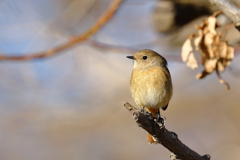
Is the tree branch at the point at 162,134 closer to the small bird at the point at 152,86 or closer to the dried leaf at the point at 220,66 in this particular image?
the small bird at the point at 152,86

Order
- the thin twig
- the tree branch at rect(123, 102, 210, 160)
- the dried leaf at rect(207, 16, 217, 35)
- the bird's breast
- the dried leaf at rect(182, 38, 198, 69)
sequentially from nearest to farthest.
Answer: the tree branch at rect(123, 102, 210, 160)
the dried leaf at rect(207, 16, 217, 35)
the dried leaf at rect(182, 38, 198, 69)
the bird's breast
the thin twig

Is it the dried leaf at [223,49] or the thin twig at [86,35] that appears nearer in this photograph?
the dried leaf at [223,49]

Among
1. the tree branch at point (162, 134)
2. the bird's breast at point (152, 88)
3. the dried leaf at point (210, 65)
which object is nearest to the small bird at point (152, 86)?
the bird's breast at point (152, 88)

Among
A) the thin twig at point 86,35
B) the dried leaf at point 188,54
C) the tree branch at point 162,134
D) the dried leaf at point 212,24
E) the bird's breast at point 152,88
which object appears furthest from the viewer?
the thin twig at point 86,35

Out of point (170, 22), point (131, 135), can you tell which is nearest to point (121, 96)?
point (131, 135)

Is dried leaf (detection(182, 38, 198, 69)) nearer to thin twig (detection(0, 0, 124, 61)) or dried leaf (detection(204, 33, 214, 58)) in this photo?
dried leaf (detection(204, 33, 214, 58))

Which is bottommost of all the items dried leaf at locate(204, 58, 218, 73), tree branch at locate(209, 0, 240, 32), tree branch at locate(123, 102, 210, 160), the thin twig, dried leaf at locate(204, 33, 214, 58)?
tree branch at locate(123, 102, 210, 160)

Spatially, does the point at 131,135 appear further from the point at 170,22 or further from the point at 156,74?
the point at 156,74

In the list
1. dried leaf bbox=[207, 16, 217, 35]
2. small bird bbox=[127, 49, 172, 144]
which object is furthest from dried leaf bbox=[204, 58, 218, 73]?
small bird bbox=[127, 49, 172, 144]

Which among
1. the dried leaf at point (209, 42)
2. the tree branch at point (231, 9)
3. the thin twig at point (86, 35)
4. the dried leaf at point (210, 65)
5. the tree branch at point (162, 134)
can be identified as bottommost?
the tree branch at point (162, 134)
